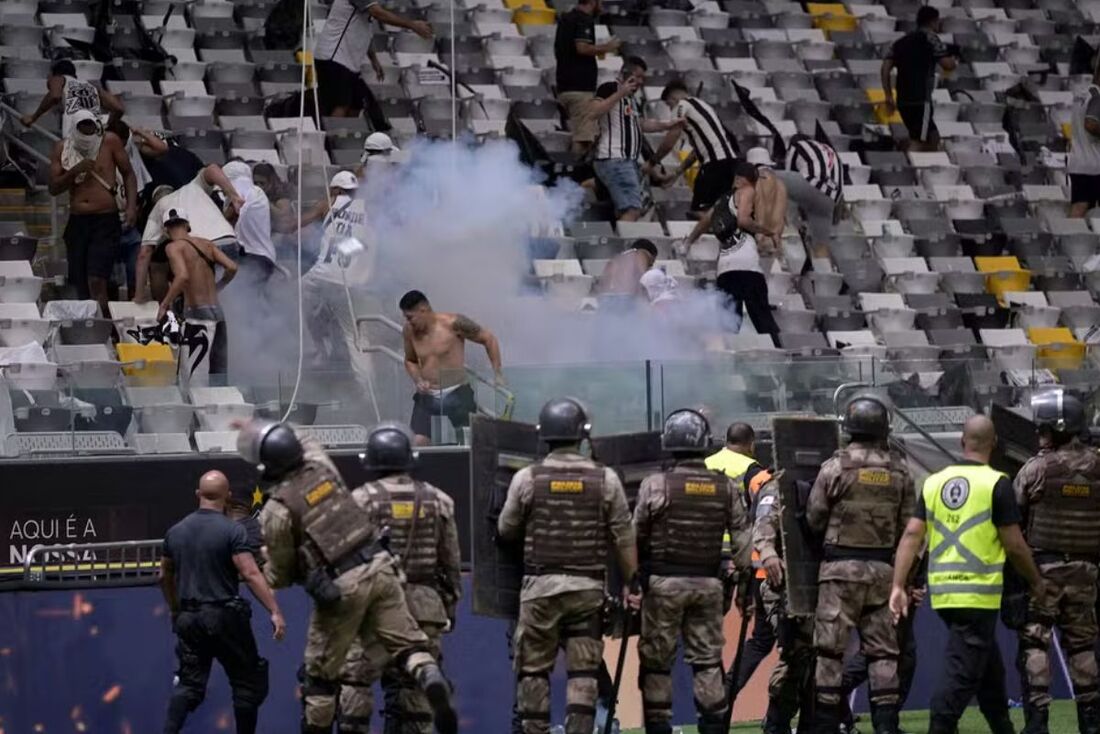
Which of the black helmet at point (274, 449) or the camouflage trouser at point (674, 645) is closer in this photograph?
the black helmet at point (274, 449)

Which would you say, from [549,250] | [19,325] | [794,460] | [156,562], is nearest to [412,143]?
[549,250]

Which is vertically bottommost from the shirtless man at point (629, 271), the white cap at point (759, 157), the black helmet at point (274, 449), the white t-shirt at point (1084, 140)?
the black helmet at point (274, 449)

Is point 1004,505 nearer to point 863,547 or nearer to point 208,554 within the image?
point 863,547

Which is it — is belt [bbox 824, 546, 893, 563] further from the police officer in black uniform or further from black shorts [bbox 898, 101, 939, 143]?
black shorts [bbox 898, 101, 939, 143]

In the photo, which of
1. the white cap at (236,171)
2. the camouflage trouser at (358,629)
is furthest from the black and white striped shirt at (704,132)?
the camouflage trouser at (358,629)

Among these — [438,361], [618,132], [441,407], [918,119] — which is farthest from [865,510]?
[918,119]

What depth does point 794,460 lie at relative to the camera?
43.8 feet

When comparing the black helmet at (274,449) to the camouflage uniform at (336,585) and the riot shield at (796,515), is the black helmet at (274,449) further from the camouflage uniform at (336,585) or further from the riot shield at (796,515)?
the riot shield at (796,515)

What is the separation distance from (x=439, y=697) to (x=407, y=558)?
45.2 inches

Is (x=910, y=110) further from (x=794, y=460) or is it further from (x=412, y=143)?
(x=794, y=460)

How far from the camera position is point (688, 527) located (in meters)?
12.9

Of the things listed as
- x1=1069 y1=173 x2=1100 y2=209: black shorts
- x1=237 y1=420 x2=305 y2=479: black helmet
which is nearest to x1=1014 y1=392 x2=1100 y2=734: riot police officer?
x1=237 y1=420 x2=305 y2=479: black helmet

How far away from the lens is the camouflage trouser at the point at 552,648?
12.4 meters

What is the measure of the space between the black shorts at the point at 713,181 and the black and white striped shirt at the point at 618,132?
30.2 inches
